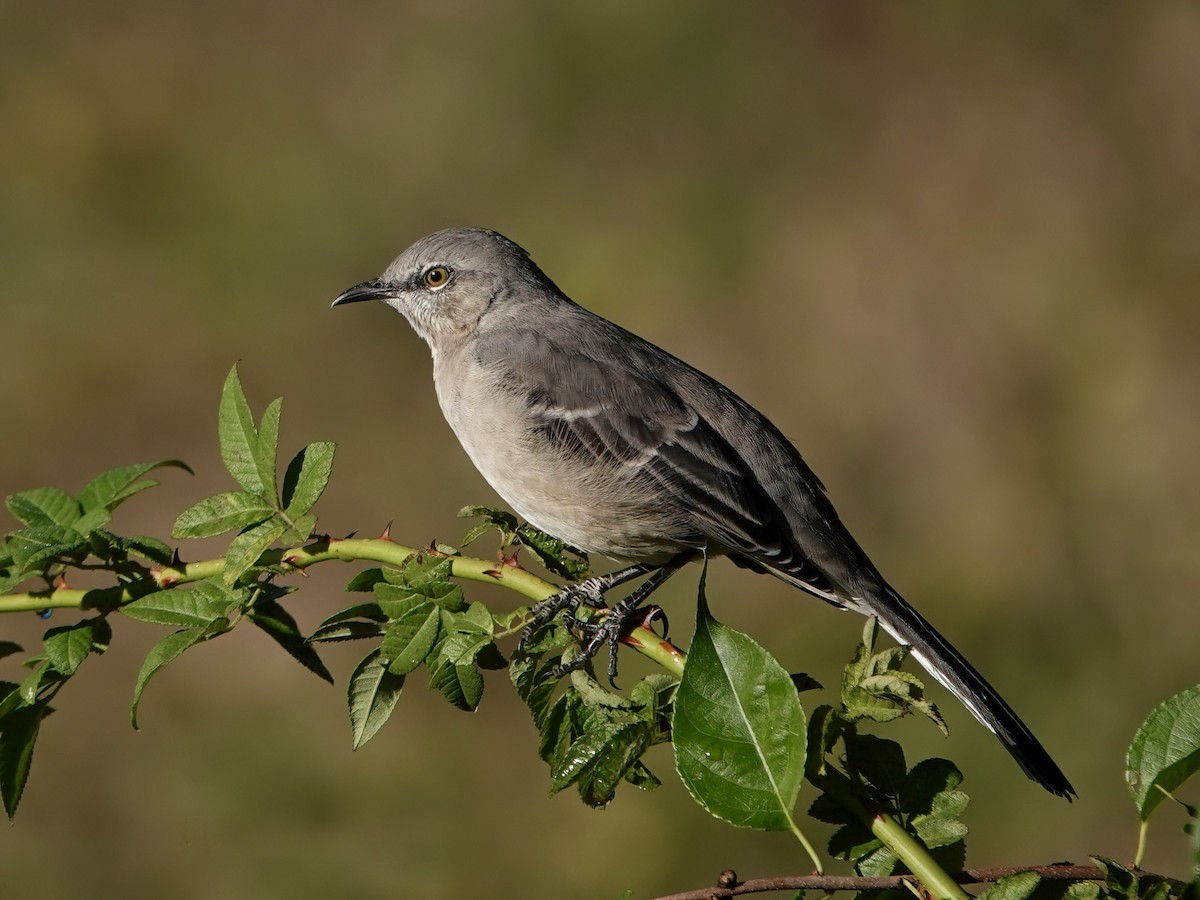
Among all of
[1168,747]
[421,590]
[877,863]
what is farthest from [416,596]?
[1168,747]

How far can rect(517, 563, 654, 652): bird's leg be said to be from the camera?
2963 millimetres

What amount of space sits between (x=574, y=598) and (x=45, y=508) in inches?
57.3

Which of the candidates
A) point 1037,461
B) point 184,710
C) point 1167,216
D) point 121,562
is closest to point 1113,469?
point 1037,461

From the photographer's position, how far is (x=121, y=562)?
295 cm

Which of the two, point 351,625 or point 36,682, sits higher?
point 36,682

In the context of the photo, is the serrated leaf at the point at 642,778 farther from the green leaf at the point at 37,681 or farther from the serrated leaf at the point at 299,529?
the green leaf at the point at 37,681

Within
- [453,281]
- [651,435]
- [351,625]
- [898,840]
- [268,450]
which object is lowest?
[898,840]

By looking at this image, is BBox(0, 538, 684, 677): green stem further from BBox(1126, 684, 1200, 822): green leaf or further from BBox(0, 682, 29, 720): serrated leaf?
BBox(1126, 684, 1200, 822): green leaf

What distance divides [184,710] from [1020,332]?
18.8ft

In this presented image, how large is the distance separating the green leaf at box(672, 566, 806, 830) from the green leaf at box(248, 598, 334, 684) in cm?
107

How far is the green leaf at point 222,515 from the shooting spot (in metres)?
2.88

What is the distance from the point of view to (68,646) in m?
2.73

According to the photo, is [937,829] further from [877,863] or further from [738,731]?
[738,731]

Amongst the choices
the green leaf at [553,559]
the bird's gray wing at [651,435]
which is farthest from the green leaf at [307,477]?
the bird's gray wing at [651,435]
